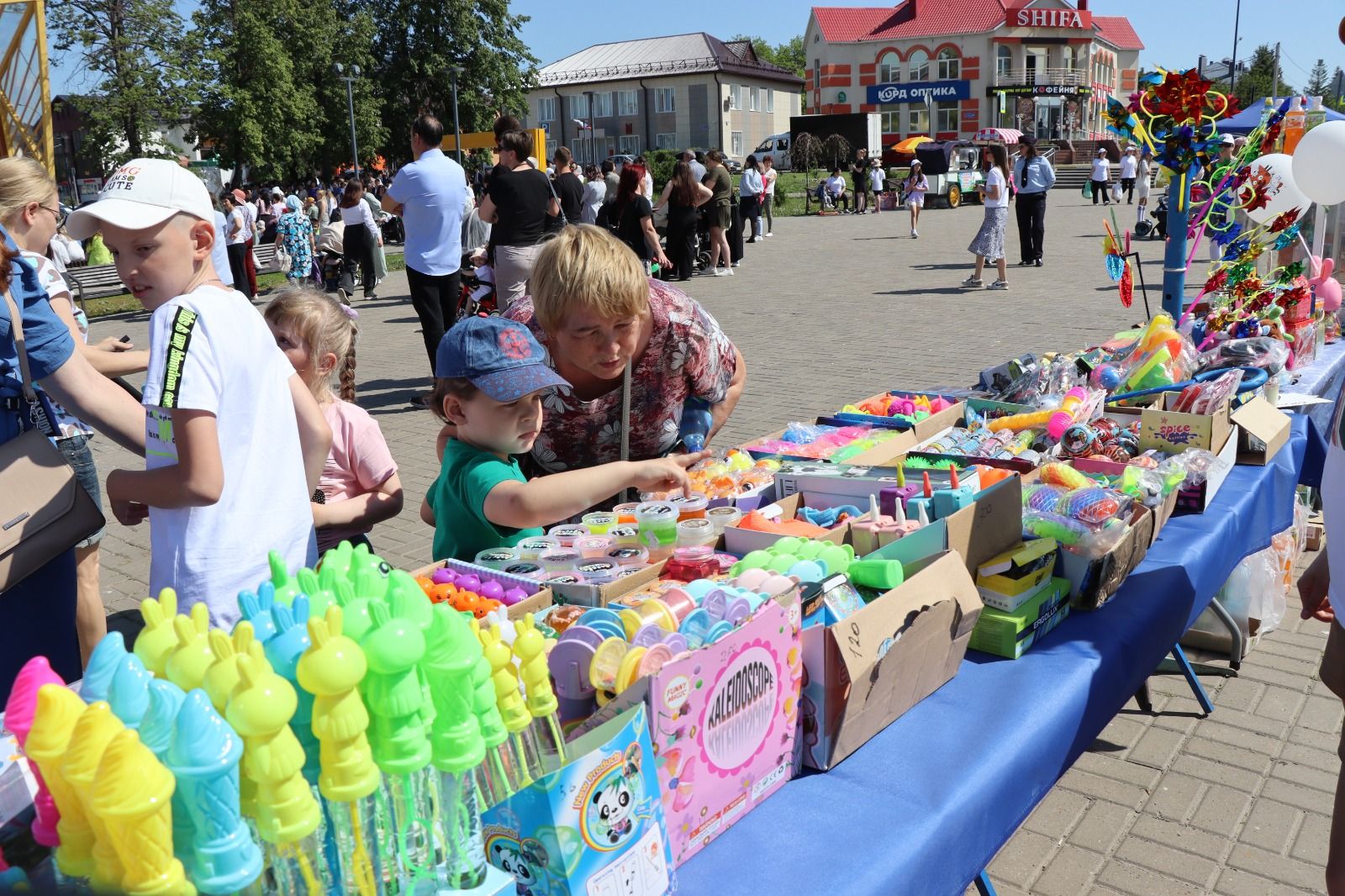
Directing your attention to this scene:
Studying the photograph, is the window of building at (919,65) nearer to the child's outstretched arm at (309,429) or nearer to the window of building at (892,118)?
the window of building at (892,118)

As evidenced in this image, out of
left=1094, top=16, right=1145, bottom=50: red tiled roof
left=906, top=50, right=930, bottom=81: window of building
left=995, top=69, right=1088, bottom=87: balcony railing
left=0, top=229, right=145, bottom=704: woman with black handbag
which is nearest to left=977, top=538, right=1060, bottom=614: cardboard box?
left=0, top=229, right=145, bottom=704: woman with black handbag

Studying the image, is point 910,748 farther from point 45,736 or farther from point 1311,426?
point 1311,426

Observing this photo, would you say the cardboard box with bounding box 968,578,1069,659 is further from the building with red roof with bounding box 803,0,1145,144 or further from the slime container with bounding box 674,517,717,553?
the building with red roof with bounding box 803,0,1145,144

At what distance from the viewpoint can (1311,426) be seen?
3.86 meters

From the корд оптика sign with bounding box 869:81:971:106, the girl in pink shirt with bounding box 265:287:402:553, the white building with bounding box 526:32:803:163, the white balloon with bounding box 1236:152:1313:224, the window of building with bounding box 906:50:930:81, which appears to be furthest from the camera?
the white building with bounding box 526:32:803:163

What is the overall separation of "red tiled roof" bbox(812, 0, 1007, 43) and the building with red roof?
0.06 meters

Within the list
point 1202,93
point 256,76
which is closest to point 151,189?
point 1202,93

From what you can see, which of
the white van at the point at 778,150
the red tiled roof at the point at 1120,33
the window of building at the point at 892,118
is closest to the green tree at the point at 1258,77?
the red tiled roof at the point at 1120,33

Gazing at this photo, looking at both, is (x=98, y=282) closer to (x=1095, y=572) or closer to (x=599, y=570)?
(x=599, y=570)

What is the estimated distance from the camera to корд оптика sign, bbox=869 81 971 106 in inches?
2453

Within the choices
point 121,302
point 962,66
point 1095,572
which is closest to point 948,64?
point 962,66

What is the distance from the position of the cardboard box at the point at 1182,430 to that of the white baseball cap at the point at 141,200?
2738mm

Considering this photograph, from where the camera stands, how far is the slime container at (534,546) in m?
2.01

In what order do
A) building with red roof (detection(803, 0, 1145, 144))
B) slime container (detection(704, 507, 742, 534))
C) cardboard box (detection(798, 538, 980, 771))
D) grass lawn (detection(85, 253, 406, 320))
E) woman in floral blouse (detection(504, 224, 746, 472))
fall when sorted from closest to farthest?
cardboard box (detection(798, 538, 980, 771)), slime container (detection(704, 507, 742, 534)), woman in floral blouse (detection(504, 224, 746, 472)), grass lawn (detection(85, 253, 406, 320)), building with red roof (detection(803, 0, 1145, 144))
